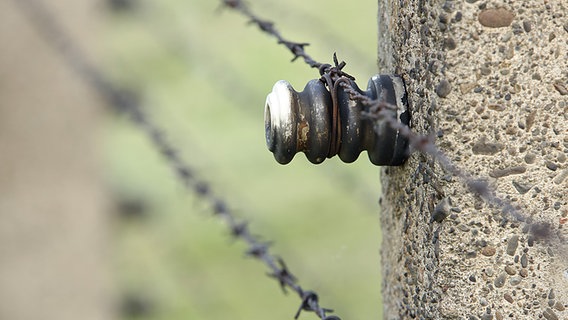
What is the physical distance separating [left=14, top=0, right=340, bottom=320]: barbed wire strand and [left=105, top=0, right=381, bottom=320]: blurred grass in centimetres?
158

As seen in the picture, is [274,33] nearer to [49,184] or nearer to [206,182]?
[206,182]

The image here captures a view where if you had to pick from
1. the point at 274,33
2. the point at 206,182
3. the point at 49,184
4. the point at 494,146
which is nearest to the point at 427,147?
the point at 494,146

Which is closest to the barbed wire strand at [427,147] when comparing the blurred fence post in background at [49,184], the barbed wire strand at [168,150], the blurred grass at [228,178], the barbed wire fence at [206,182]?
the barbed wire fence at [206,182]

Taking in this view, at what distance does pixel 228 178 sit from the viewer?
6422 millimetres

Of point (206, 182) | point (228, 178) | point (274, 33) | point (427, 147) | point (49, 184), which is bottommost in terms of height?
point (427, 147)

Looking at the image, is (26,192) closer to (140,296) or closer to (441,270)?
(140,296)

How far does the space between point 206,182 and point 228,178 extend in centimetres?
411

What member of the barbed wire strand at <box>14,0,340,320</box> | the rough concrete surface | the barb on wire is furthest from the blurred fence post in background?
the rough concrete surface

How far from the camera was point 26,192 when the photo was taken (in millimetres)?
3277

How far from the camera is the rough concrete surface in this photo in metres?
0.91

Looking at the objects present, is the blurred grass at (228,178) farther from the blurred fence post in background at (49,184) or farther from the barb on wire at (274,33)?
the barb on wire at (274,33)

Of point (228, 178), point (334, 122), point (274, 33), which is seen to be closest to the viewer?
point (334, 122)

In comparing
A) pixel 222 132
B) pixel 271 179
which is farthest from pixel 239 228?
pixel 222 132

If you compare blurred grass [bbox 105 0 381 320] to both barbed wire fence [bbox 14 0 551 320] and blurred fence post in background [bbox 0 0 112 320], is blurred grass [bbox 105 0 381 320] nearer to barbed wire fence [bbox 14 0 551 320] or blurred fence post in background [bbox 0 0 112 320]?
blurred fence post in background [bbox 0 0 112 320]
